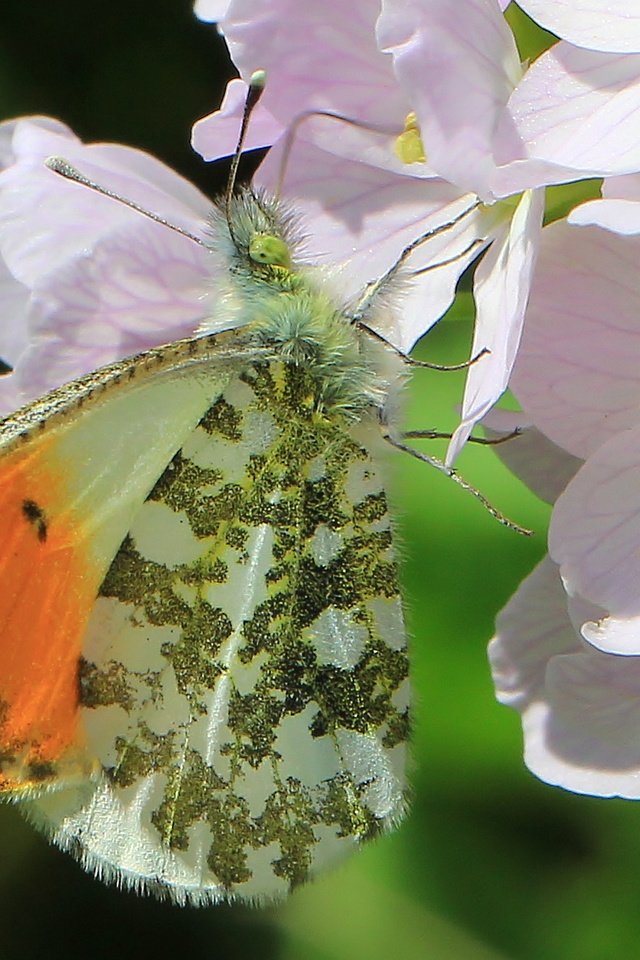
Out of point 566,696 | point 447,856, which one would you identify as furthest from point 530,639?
point 447,856

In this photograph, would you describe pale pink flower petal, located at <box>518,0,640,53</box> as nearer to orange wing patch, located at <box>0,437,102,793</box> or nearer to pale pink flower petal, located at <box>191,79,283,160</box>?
pale pink flower petal, located at <box>191,79,283,160</box>

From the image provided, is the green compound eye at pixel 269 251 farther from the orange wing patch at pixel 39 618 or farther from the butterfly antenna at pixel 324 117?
the orange wing patch at pixel 39 618

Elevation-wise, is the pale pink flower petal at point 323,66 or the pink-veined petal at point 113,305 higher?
the pale pink flower petal at point 323,66

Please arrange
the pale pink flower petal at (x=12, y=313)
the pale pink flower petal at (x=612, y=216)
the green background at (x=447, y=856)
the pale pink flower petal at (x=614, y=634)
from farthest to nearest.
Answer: the green background at (x=447, y=856)
the pale pink flower petal at (x=12, y=313)
the pale pink flower petal at (x=614, y=634)
the pale pink flower petal at (x=612, y=216)

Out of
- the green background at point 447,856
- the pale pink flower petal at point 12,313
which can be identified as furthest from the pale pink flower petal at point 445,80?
the green background at point 447,856

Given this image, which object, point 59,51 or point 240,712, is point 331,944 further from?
point 59,51

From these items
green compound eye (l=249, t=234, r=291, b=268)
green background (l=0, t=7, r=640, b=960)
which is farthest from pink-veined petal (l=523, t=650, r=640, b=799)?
green background (l=0, t=7, r=640, b=960)

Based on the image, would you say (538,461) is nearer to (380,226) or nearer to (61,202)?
(380,226)

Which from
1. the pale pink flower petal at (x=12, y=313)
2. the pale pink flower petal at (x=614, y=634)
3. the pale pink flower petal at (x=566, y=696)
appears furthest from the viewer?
the pale pink flower petal at (x=12, y=313)
